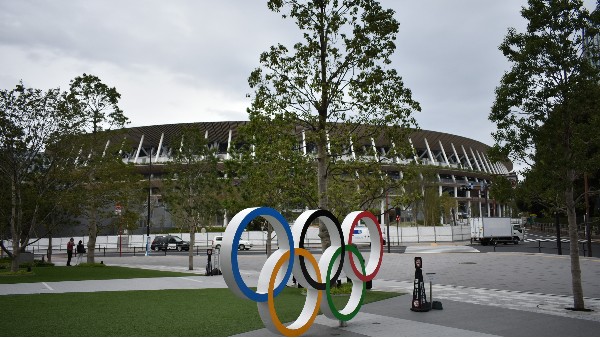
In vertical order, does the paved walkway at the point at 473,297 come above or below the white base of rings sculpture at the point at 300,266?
below

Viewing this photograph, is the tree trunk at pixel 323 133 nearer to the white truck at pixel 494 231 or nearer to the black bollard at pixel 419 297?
the black bollard at pixel 419 297

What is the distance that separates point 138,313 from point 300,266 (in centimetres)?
457

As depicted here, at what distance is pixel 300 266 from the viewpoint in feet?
29.8

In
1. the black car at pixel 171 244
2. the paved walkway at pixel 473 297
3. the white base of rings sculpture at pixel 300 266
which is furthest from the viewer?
the black car at pixel 171 244

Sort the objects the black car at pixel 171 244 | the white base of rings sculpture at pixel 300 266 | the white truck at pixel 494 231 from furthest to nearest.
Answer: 1. the black car at pixel 171 244
2. the white truck at pixel 494 231
3. the white base of rings sculpture at pixel 300 266

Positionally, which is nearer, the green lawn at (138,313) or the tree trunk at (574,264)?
the green lawn at (138,313)

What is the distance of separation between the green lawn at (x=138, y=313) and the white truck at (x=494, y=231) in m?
33.1

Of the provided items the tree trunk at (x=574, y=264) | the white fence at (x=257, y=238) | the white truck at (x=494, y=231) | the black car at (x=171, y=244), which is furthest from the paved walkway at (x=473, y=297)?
the white fence at (x=257, y=238)

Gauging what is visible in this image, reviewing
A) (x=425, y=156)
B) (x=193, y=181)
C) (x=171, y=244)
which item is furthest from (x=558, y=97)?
(x=425, y=156)

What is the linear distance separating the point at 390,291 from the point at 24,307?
10922mm

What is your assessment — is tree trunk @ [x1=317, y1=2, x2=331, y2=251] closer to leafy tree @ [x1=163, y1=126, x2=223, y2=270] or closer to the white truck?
leafy tree @ [x1=163, y1=126, x2=223, y2=270]

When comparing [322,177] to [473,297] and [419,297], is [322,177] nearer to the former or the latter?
[419,297]

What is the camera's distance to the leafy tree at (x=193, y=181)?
26516 millimetres

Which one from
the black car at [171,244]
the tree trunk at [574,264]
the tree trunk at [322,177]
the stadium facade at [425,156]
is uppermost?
the stadium facade at [425,156]
